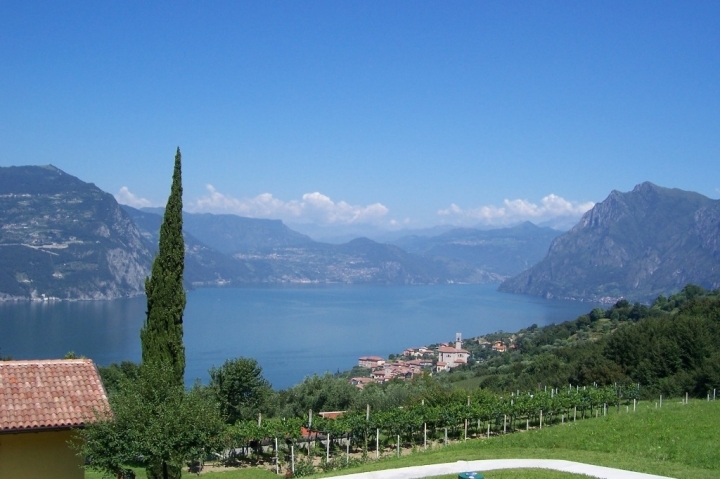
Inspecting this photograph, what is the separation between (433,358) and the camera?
87.8 metres

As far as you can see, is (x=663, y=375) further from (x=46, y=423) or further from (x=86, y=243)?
(x=86, y=243)

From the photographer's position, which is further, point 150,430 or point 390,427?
point 390,427

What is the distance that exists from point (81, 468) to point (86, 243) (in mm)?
196586

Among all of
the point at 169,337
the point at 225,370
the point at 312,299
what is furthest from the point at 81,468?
the point at 312,299

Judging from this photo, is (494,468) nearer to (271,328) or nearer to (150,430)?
(150,430)

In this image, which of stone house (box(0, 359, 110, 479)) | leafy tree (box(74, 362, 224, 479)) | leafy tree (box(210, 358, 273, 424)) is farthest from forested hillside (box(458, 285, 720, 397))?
stone house (box(0, 359, 110, 479))

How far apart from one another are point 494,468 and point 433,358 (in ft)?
255

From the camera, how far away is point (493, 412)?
2247 cm

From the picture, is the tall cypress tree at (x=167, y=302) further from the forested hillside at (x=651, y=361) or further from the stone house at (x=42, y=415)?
the forested hillside at (x=651, y=361)

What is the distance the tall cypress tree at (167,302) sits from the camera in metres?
15.5

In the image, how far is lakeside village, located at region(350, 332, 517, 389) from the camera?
72938 millimetres

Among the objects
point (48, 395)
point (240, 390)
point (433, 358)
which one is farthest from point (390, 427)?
point (433, 358)

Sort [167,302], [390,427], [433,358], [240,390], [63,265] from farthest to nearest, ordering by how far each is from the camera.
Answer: [63,265] < [433,358] < [240,390] < [390,427] < [167,302]

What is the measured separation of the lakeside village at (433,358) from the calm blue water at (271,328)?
562 cm
